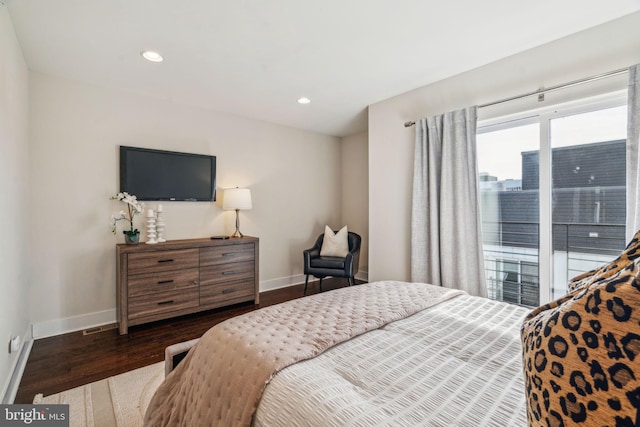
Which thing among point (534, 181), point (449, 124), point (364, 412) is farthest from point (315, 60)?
point (364, 412)

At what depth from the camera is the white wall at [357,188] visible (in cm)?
494

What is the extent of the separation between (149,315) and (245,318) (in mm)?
2091

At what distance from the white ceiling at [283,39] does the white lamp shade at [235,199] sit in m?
1.22

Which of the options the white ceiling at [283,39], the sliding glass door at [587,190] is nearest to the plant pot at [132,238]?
the white ceiling at [283,39]

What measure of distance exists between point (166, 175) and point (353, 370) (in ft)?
10.7

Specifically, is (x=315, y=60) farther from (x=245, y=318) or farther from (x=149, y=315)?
(x=149, y=315)

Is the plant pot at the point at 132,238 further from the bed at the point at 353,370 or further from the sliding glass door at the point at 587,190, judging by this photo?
the sliding glass door at the point at 587,190

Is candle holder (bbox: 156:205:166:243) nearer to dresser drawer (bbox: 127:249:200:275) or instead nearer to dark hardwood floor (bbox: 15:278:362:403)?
dresser drawer (bbox: 127:249:200:275)

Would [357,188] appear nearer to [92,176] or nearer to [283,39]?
[283,39]

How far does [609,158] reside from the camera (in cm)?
218

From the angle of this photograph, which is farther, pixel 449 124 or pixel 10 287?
pixel 449 124

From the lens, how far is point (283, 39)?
228cm

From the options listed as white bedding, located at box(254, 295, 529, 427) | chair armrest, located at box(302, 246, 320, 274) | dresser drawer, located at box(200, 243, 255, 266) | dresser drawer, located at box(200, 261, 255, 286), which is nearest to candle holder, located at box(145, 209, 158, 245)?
dresser drawer, located at box(200, 243, 255, 266)

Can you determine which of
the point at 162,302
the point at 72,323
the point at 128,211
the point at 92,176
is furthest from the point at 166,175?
the point at 72,323
